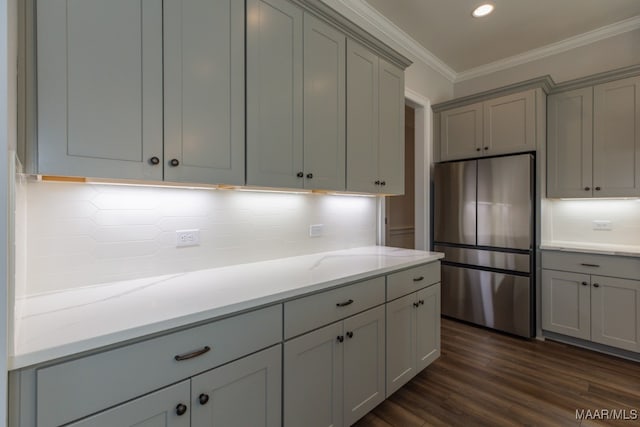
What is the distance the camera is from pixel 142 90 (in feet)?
3.94

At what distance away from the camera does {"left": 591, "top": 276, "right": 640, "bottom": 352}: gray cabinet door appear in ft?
8.06

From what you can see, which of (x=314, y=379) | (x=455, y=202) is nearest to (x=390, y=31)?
(x=455, y=202)

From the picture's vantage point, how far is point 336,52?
1961mm

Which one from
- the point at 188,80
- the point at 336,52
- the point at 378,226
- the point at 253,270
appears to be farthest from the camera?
the point at 378,226

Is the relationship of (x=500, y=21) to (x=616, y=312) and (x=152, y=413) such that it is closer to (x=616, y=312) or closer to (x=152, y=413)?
(x=616, y=312)

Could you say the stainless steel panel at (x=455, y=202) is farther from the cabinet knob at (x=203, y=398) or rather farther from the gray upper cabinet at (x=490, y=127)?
the cabinet knob at (x=203, y=398)

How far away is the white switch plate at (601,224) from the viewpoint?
294 cm

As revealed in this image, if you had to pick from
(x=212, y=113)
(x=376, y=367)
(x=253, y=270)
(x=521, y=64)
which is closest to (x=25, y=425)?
(x=253, y=270)

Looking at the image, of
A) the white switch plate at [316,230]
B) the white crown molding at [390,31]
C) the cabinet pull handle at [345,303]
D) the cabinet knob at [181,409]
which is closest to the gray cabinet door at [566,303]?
the white switch plate at [316,230]

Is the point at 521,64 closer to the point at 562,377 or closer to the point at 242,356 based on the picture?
the point at 562,377

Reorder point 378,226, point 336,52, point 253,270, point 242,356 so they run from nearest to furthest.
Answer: point 242,356 < point 253,270 < point 336,52 < point 378,226

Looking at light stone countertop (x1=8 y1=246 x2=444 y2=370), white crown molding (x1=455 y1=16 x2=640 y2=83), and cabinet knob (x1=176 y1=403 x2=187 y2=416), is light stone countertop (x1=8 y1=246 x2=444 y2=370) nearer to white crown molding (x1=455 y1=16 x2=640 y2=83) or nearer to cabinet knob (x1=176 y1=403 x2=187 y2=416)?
cabinet knob (x1=176 y1=403 x2=187 y2=416)

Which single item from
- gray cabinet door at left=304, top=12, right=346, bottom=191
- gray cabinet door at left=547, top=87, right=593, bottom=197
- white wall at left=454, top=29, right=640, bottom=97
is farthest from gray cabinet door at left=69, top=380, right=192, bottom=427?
white wall at left=454, top=29, right=640, bottom=97

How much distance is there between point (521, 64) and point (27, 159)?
14.6ft
